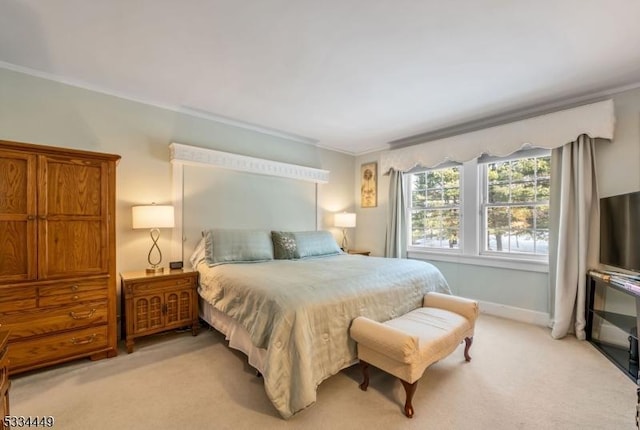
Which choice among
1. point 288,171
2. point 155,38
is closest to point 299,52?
point 155,38

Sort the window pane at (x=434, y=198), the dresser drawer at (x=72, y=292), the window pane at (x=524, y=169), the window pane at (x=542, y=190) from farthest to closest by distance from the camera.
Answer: the window pane at (x=434, y=198) < the window pane at (x=524, y=169) < the window pane at (x=542, y=190) < the dresser drawer at (x=72, y=292)

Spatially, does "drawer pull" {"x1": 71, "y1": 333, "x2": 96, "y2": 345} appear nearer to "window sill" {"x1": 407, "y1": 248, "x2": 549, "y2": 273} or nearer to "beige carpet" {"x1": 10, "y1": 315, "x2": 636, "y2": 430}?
"beige carpet" {"x1": 10, "y1": 315, "x2": 636, "y2": 430}

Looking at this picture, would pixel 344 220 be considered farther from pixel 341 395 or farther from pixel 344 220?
pixel 341 395

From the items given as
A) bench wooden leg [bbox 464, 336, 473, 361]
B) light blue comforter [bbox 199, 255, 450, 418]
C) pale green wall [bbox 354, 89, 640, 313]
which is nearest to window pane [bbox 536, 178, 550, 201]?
pale green wall [bbox 354, 89, 640, 313]

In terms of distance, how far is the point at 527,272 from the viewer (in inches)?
132

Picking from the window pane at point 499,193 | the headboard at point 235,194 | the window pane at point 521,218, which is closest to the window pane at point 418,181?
the window pane at point 499,193

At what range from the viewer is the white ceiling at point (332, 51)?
69.8 inches

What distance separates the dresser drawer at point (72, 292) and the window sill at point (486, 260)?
3892mm

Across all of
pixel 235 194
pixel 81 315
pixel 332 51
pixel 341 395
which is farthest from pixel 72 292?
pixel 332 51

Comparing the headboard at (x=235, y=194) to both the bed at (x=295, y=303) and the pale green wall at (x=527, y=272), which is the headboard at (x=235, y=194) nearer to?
the bed at (x=295, y=303)

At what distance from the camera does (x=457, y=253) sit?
397 centimetres

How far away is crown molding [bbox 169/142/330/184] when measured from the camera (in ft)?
10.6

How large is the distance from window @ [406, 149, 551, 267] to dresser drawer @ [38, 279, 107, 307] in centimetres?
391

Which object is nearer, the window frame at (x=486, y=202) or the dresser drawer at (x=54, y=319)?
the dresser drawer at (x=54, y=319)
